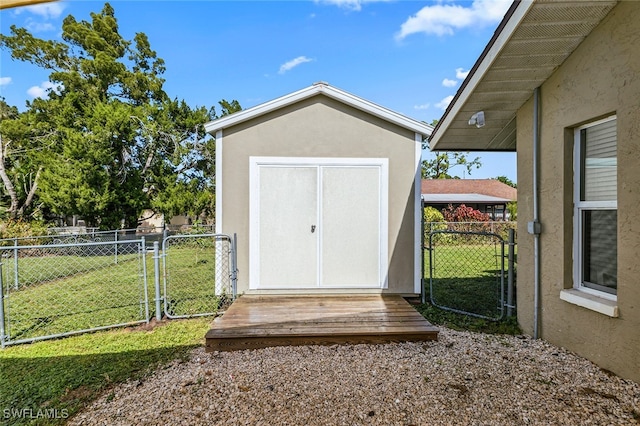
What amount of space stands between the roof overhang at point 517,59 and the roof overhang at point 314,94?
568 millimetres

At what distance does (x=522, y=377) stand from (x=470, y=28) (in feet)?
15.3

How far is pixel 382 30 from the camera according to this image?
5.99 metres

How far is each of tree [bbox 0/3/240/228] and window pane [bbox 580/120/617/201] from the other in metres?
15.4

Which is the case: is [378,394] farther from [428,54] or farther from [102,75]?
[102,75]

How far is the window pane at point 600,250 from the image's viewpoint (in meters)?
3.04

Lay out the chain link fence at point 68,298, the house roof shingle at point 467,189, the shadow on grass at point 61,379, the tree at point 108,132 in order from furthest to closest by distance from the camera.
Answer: the house roof shingle at point 467,189 < the tree at point 108,132 < the chain link fence at point 68,298 < the shadow on grass at point 61,379

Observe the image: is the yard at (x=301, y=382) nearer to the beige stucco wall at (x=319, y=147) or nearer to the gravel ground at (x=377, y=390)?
the gravel ground at (x=377, y=390)

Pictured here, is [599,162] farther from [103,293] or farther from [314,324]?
[103,293]

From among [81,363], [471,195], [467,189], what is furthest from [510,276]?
[467,189]

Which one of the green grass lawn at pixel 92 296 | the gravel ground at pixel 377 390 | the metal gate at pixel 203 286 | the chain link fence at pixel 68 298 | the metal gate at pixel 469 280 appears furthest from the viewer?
the metal gate at pixel 203 286

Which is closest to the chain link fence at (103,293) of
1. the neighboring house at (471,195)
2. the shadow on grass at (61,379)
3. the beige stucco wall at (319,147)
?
the beige stucco wall at (319,147)

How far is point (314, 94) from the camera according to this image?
5.25m

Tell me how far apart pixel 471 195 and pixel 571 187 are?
20855 millimetres


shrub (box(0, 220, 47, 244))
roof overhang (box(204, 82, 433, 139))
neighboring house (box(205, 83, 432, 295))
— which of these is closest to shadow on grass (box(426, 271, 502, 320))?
neighboring house (box(205, 83, 432, 295))
